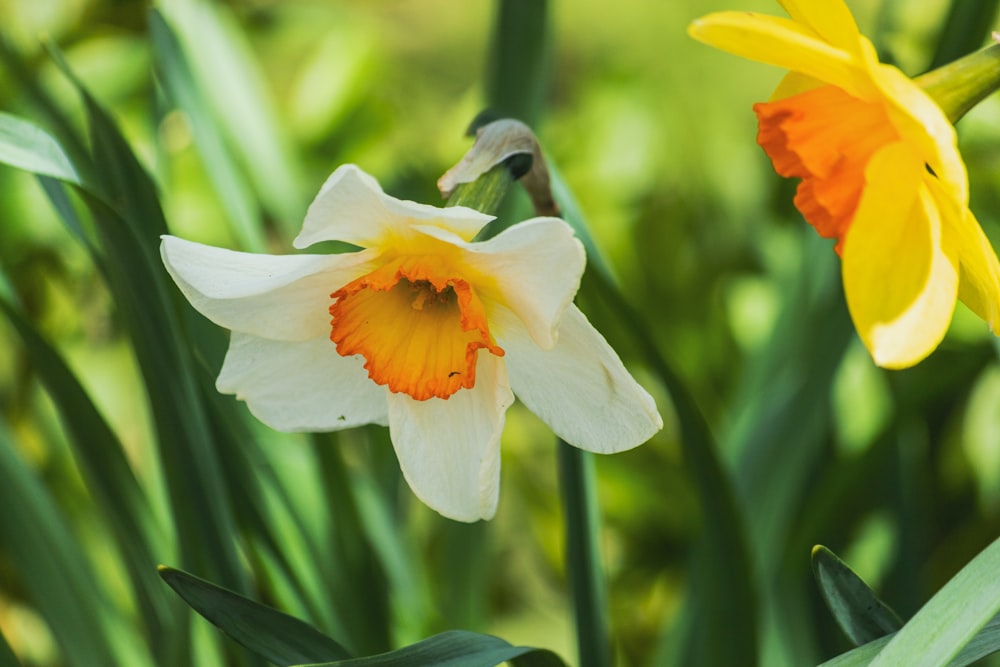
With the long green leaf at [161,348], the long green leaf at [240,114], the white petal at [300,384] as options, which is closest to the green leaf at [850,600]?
the white petal at [300,384]

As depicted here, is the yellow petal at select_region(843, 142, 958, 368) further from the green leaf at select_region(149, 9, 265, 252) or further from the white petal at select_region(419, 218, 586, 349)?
the green leaf at select_region(149, 9, 265, 252)

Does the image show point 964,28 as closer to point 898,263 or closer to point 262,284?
point 898,263

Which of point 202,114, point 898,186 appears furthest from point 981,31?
point 202,114

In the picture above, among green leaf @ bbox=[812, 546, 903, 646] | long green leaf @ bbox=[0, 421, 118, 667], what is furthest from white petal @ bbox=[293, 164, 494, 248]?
long green leaf @ bbox=[0, 421, 118, 667]

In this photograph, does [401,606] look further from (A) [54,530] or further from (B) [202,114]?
(B) [202,114]

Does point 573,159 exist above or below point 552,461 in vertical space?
above

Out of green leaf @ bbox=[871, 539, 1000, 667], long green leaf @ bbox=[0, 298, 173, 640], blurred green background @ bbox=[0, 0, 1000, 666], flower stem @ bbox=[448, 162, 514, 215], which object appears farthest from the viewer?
blurred green background @ bbox=[0, 0, 1000, 666]
